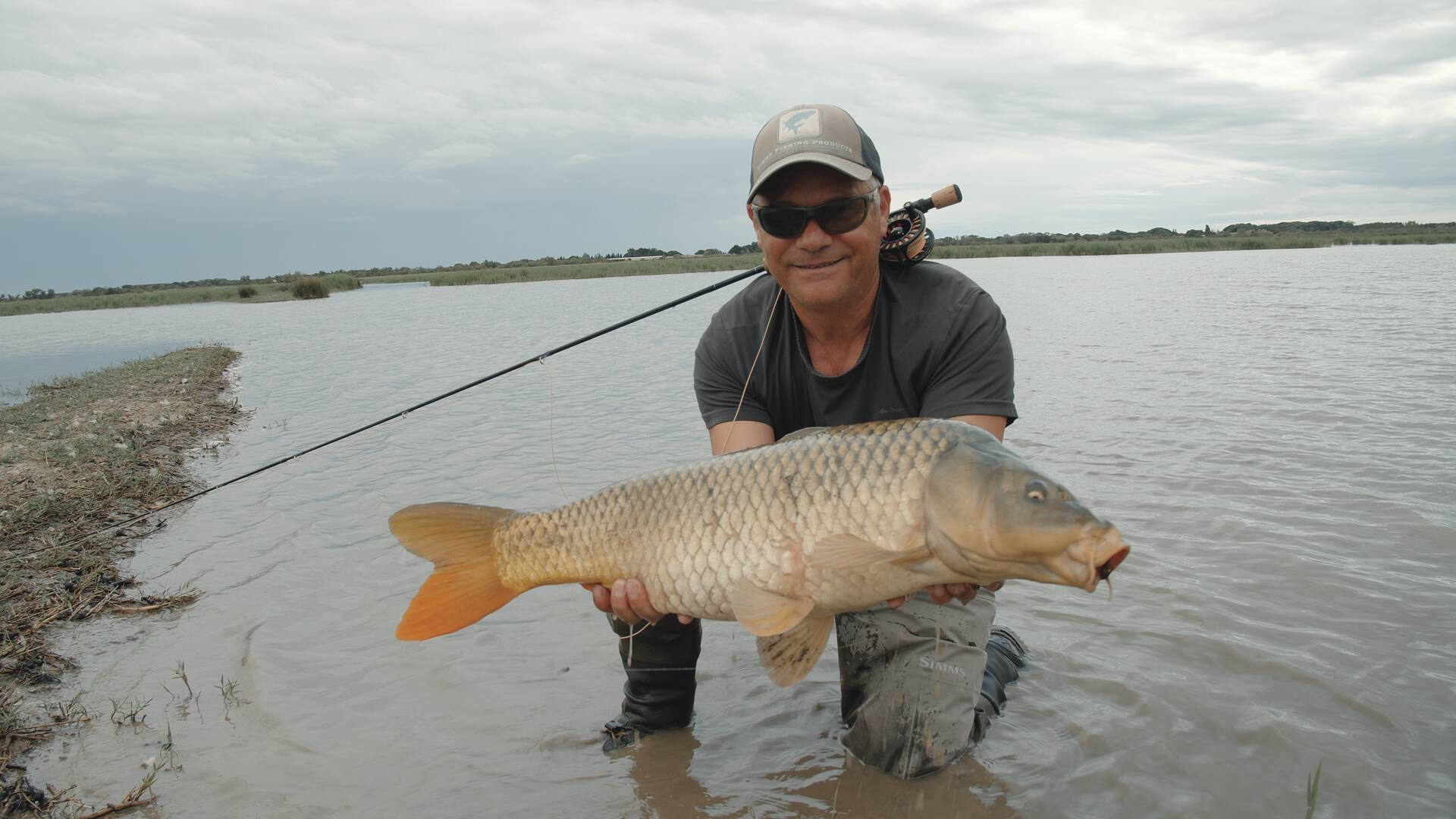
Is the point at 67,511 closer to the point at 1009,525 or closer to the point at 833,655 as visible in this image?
the point at 833,655

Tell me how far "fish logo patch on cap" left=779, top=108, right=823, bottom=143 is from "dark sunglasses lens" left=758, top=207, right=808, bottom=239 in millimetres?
205

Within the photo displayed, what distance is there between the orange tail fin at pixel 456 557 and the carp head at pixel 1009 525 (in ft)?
3.88

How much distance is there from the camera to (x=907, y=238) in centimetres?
279

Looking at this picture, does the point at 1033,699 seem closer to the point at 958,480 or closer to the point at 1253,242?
the point at 958,480

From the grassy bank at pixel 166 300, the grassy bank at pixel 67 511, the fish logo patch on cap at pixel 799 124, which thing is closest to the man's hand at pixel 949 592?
the fish logo patch on cap at pixel 799 124

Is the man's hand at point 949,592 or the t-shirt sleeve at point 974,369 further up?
the t-shirt sleeve at point 974,369

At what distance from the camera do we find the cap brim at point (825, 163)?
243cm

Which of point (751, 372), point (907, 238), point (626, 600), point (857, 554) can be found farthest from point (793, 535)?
point (907, 238)

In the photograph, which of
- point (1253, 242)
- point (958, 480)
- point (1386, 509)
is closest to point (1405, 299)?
point (1386, 509)

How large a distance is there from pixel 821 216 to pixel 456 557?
1.41m

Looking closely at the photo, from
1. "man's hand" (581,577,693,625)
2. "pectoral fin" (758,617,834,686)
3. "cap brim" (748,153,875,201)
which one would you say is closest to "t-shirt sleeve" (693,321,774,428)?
"cap brim" (748,153,875,201)

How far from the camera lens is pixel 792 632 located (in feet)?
7.06

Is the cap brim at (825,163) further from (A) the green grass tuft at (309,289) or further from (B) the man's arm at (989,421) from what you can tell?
(A) the green grass tuft at (309,289)

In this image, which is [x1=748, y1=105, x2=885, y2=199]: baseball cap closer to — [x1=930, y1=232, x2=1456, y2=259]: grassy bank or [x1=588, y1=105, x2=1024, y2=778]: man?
[x1=588, y1=105, x2=1024, y2=778]: man
